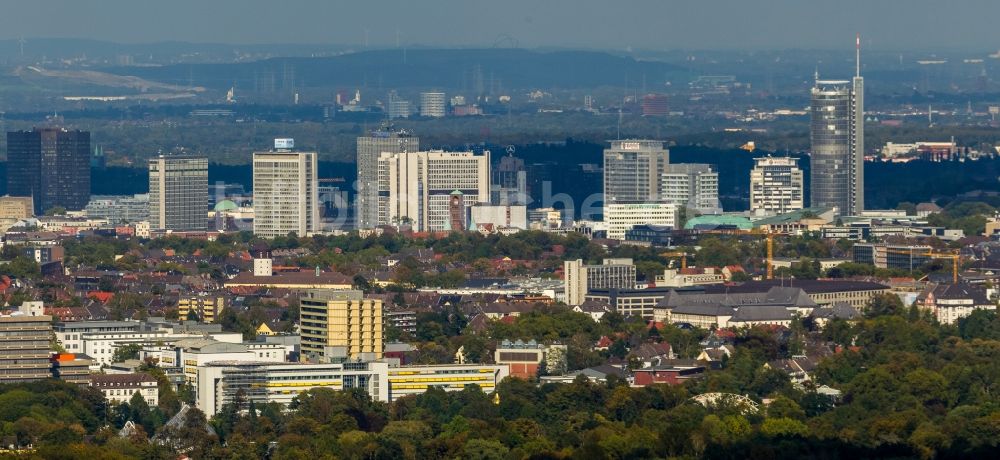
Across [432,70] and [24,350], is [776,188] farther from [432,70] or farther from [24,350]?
[432,70]

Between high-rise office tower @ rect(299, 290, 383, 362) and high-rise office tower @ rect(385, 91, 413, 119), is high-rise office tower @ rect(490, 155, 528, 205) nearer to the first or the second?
high-rise office tower @ rect(299, 290, 383, 362)

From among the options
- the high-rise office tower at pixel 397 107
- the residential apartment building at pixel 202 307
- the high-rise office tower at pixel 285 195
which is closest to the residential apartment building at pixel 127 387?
the residential apartment building at pixel 202 307

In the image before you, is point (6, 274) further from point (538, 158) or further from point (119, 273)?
point (538, 158)

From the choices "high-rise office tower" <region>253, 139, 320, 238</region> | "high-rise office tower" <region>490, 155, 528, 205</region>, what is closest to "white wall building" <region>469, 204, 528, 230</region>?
"high-rise office tower" <region>253, 139, 320, 238</region>

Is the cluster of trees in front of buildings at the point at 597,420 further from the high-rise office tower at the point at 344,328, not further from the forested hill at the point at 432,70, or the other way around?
the forested hill at the point at 432,70

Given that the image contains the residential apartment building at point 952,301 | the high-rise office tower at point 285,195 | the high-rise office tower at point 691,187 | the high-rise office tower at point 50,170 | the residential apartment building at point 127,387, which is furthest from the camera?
the high-rise office tower at point 50,170

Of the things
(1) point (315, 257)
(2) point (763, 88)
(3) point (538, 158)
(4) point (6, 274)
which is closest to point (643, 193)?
(3) point (538, 158)
